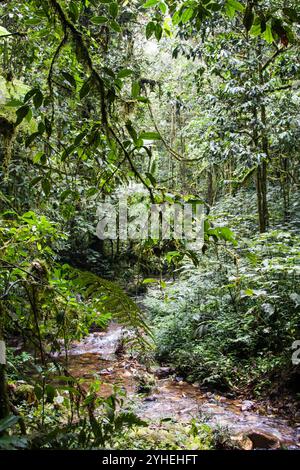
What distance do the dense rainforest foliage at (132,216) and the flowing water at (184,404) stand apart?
0.56 ft

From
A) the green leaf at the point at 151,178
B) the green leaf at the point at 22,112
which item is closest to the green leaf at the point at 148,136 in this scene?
the green leaf at the point at 151,178

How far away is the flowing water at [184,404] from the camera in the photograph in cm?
345

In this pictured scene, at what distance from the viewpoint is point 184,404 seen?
431 centimetres

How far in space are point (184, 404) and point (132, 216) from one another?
2800 millimetres

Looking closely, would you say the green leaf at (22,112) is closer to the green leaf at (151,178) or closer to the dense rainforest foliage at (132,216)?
the dense rainforest foliage at (132,216)

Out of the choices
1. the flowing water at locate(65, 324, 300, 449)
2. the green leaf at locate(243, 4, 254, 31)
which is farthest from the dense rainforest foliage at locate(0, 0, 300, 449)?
the flowing water at locate(65, 324, 300, 449)

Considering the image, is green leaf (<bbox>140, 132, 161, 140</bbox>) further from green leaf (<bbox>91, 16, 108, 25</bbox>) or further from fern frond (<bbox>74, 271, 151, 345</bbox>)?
fern frond (<bbox>74, 271, 151, 345</bbox>)

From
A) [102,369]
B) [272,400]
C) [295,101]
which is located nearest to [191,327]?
[102,369]

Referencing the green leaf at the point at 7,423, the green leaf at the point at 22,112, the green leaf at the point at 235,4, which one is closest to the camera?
the green leaf at the point at 7,423

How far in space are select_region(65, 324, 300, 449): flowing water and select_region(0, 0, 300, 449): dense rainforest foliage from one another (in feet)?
0.56

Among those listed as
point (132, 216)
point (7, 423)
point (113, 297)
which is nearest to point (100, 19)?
point (113, 297)

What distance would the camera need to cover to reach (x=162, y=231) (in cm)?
141

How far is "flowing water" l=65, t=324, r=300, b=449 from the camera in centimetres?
345

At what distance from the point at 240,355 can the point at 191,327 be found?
107 centimetres
